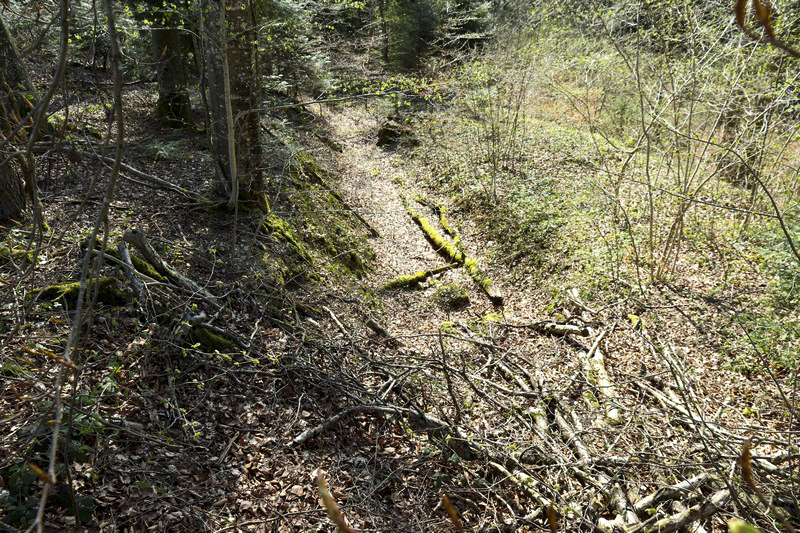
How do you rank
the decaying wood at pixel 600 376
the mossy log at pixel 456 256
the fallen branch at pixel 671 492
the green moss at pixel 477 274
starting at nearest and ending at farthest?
the fallen branch at pixel 671 492 → the decaying wood at pixel 600 376 → the mossy log at pixel 456 256 → the green moss at pixel 477 274

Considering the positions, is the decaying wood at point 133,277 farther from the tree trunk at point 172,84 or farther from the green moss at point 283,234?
the tree trunk at point 172,84

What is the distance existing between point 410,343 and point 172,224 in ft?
12.3

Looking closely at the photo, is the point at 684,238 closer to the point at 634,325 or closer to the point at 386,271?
the point at 634,325

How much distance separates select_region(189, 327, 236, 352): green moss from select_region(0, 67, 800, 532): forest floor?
0.12 meters

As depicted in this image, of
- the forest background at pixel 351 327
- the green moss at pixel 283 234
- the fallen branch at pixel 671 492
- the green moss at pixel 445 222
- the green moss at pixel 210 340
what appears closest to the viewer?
the forest background at pixel 351 327

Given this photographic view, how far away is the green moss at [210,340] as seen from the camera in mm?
4109

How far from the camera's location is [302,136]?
46.3 feet

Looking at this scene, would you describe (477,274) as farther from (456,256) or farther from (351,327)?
(351,327)

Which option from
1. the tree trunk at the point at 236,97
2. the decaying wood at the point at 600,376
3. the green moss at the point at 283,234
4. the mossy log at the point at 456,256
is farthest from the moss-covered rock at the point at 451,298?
the tree trunk at the point at 236,97

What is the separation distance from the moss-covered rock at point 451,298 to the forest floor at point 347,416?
1442mm

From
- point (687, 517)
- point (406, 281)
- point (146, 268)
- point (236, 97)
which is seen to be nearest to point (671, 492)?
point (687, 517)

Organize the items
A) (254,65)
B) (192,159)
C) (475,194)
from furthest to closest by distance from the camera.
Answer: (475,194) < (192,159) < (254,65)

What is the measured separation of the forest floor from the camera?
9.80 feet

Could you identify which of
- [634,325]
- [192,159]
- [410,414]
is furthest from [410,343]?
[192,159]
